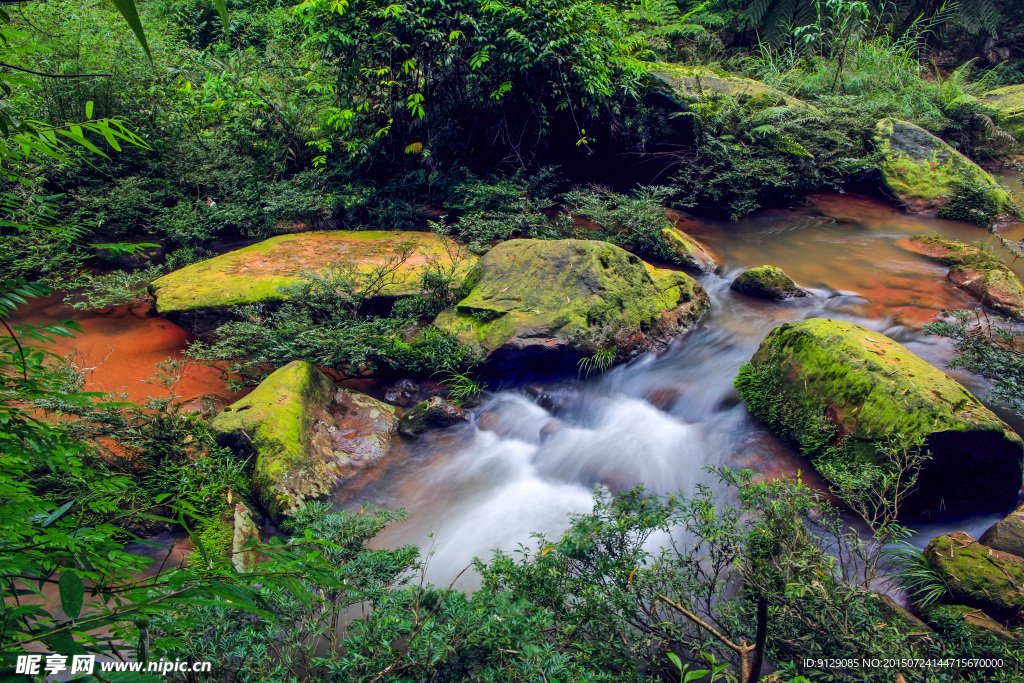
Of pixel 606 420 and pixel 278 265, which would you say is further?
pixel 278 265

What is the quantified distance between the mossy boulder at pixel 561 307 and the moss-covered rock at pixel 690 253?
1.26 m

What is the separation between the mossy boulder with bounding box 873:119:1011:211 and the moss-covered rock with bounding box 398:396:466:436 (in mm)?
9638

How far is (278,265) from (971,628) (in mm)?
7543

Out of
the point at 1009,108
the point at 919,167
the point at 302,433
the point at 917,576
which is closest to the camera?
the point at 917,576

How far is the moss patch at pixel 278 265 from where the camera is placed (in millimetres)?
6480

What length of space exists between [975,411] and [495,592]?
154 inches

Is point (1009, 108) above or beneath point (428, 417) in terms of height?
above

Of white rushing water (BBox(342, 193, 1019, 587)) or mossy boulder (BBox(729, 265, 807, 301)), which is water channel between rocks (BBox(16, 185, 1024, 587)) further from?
mossy boulder (BBox(729, 265, 807, 301))

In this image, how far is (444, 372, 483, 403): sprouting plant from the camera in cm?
586

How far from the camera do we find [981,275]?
7023mm

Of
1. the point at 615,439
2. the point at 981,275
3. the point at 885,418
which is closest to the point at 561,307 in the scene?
the point at 615,439

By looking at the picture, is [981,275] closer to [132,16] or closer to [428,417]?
[428,417]

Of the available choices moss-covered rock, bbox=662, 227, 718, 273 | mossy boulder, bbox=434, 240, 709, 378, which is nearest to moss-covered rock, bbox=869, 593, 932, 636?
mossy boulder, bbox=434, 240, 709, 378

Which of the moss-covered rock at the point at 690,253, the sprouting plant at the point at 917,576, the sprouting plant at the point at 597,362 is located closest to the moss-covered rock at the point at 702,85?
the moss-covered rock at the point at 690,253
